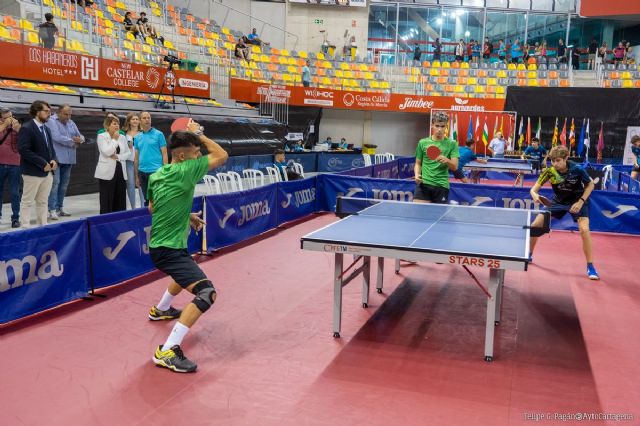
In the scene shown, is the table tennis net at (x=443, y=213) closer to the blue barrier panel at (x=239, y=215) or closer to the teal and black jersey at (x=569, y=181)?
the teal and black jersey at (x=569, y=181)

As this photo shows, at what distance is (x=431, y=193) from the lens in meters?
7.79

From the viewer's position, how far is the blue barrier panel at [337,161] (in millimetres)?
22969

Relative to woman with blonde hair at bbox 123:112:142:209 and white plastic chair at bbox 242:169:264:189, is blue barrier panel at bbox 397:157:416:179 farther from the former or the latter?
woman with blonde hair at bbox 123:112:142:209

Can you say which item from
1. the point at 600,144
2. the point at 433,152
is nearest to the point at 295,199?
the point at 433,152

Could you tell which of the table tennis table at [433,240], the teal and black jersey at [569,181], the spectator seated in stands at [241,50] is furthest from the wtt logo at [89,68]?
the teal and black jersey at [569,181]

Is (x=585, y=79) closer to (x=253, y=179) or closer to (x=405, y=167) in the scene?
(x=405, y=167)

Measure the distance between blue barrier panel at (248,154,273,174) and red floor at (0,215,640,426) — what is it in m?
11.3

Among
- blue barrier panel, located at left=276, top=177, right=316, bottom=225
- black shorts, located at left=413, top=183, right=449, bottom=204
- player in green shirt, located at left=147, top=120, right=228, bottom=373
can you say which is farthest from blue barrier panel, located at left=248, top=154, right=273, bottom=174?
player in green shirt, located at left=147, top=120, right=228, bottom=373

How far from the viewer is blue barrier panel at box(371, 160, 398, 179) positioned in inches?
630

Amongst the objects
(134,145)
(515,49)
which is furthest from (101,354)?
(515,49)

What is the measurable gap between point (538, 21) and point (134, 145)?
30551mm

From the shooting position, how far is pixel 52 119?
31.4 feet

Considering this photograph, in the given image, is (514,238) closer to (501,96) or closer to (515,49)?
(501,96)

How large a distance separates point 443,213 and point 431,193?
1302 millimetres
